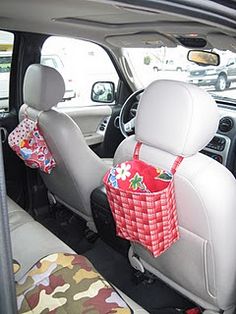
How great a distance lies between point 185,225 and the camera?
1.30 meters

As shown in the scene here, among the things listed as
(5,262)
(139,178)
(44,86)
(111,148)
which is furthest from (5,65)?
(5,262)

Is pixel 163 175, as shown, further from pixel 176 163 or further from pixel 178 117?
pixel 178 117

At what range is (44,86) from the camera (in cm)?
193

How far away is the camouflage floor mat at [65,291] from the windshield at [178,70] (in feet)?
5.47

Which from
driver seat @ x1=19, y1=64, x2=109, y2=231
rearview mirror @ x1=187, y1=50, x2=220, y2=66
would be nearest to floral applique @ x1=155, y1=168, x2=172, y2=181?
driver seat @ x1=19, y1=64, x2=109, y2=231

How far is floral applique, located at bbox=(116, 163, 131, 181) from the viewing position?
4.26 feet

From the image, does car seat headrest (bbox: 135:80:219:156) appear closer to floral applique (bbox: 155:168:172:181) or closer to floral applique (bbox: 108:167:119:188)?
floral applique (bbox: 155:168:172:181)

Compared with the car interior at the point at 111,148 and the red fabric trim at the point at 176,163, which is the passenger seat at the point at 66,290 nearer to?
the car interior at the point at 111,148

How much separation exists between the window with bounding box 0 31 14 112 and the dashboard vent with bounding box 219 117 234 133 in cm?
153

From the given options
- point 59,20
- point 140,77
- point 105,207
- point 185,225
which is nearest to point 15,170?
point 105,207

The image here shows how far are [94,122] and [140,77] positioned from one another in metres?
0.59

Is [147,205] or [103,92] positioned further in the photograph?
[103,92]

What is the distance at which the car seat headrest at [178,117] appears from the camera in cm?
119

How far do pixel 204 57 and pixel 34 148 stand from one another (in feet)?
3.79
